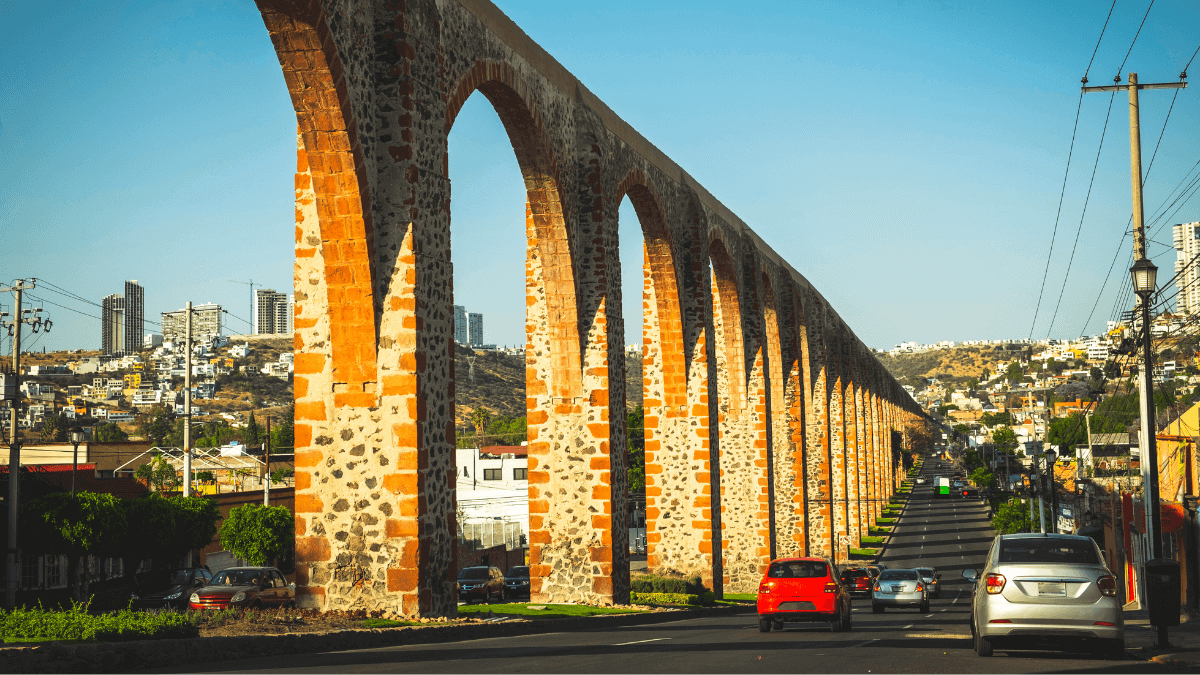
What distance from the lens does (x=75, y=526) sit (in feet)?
104

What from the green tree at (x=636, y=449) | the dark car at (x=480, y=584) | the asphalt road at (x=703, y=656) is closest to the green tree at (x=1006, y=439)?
the green tree at (x=636, y=449)

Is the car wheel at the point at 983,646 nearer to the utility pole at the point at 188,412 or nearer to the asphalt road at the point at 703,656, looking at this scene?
the asphalt road at the point at 703,656

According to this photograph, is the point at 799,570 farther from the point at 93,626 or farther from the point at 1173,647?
the point at 93,626

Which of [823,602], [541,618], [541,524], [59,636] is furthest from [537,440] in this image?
[59,636]

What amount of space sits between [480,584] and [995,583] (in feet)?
67.0

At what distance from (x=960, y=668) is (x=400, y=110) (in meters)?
8.48

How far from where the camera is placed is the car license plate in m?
9.84

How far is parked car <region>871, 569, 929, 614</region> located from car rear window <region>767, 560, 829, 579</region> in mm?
11328

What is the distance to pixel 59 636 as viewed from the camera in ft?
28.1

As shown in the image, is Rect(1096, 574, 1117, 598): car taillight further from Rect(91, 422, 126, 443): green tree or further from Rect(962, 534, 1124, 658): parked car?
Rect(91, 422, 126, 443): green tree

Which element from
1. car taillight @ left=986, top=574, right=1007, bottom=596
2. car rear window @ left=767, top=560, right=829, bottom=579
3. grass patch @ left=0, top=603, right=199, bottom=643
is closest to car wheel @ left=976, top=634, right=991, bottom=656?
car taillight @ left=986, top=574, right=1007, bottom=596

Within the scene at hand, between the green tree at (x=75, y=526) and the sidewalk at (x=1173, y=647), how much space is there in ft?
89.7

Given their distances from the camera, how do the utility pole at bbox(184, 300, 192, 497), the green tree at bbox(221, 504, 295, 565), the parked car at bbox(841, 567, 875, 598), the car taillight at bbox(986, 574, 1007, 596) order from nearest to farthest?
the car taillight at bbox(986, 574, 1007, 596)
the parked car at bbox(841, 567, 875, 598)
the utility pole at bbox(184, 300, 192, 497)
the green tree at bbox(221, 504, 295, 565)

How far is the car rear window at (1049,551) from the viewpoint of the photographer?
10.2 metres
